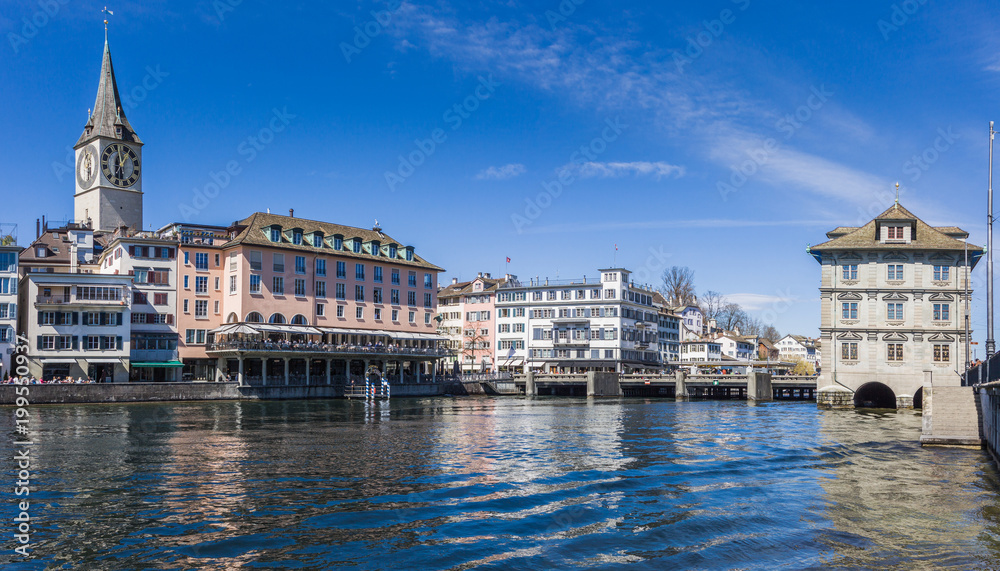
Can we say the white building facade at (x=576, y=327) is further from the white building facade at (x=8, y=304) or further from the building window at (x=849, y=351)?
the white building facade at (x=8, y=304)

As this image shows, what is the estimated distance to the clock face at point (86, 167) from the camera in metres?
108

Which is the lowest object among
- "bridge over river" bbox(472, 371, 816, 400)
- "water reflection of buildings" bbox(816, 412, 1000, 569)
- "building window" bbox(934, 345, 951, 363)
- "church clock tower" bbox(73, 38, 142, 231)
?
"bridge over river" bbox(472, 371, 816, 400)

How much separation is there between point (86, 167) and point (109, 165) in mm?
5382

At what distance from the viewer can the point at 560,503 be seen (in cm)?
2116

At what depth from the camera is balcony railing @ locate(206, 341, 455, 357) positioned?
247ft

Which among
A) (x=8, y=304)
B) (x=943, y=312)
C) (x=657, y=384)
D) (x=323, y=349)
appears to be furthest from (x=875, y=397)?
(x=8, y=304)

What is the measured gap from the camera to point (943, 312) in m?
60.0

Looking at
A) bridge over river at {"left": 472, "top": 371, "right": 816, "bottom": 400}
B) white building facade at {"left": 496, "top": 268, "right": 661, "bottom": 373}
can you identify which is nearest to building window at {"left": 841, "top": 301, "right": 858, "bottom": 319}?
bridge over river at {"left": 472, "top": 371, "right": 816, "bottom": 400}

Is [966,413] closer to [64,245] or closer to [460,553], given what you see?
[460,553]

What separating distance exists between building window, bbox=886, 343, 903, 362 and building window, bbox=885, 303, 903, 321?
1.91m

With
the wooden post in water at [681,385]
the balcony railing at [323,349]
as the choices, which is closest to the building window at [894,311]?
the wooden post in water at [681,385]

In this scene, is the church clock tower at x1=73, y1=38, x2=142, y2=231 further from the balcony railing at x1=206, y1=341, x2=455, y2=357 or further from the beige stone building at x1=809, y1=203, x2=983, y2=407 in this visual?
the beige stone building at x1=809, y1=203, x2=983, y2=407

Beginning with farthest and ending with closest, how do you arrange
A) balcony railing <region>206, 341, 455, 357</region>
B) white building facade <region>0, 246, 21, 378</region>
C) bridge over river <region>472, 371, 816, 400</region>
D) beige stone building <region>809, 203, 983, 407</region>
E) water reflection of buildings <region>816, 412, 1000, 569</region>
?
bridge over river <region>472, 371, 816, 400</region>, balcony railing <region>206, 341, 455, 357</region>, white building facade <region>0, 246, 21, 378</region>, beige stone building <region>809, 203, 983, 407</region>, water reflection of buildings <region>816, 412, 1000, 569</region>

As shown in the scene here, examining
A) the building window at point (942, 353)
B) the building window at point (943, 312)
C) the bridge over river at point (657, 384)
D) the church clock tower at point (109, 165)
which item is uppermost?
the church clock tower at point (109, 165)
